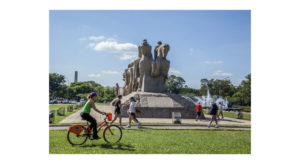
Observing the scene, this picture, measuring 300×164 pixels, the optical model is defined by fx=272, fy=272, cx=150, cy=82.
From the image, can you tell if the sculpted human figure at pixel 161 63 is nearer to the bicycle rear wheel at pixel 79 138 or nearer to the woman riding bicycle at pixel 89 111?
the bicycle rear wheel at pixel 79 138

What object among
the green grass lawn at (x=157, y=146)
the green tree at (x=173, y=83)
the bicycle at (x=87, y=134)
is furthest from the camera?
the green tree at (x=173, y=83)

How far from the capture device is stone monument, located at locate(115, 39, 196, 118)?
18.3 meters

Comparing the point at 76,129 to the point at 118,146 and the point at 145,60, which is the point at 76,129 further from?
the point at 145,60

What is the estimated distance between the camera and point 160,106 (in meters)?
18.4

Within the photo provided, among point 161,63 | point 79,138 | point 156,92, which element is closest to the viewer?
point 79,138

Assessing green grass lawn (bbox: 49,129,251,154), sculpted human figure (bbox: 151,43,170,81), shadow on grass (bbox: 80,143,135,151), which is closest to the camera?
green grass lawn (bbox: 49,129,251,154)

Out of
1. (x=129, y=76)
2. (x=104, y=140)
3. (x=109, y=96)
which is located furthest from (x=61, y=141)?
(x=109, y=96)

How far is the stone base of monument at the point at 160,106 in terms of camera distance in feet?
59.8

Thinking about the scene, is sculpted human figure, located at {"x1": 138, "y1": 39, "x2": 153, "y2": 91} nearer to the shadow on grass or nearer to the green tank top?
the shadow on grass

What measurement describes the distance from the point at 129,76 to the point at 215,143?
19.4 m

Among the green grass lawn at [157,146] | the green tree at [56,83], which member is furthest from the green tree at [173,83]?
the green grass lawn at [157,146]

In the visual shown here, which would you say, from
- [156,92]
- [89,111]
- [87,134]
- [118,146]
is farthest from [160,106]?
[89,111]

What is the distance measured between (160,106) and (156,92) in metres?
2.32

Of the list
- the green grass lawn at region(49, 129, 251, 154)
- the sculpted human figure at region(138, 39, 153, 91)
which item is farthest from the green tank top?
the sculpted human figure at region(138, 39, 153, 91)
